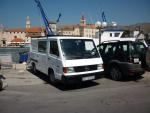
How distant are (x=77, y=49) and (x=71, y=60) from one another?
794mm

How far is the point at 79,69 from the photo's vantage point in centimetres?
783

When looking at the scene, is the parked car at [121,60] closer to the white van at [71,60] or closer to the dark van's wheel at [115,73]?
→ the dark van's wheel at [115,73]

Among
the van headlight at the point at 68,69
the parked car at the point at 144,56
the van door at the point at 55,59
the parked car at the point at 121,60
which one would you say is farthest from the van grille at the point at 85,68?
the parked car at the point at 144,56

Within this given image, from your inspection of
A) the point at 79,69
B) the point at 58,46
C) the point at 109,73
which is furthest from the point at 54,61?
the point at 109,73

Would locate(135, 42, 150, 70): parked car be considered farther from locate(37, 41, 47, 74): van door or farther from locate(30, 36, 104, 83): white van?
locate(37, 41, 47, 74): van door

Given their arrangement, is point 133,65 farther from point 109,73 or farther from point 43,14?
point 43,14

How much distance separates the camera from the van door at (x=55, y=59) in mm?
7941

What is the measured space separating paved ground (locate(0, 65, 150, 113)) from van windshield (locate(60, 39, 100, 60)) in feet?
4.51

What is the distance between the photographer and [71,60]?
7.79 metres

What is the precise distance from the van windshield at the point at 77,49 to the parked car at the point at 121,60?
133 cm

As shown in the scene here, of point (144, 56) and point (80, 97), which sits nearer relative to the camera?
point (80, 97)

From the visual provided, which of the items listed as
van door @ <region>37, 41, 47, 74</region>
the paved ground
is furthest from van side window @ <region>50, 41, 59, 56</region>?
the paved ground

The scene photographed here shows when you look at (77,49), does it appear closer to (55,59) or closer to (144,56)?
(55,59)

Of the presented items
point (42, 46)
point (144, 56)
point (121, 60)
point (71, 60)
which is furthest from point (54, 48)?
point (144, 56)
